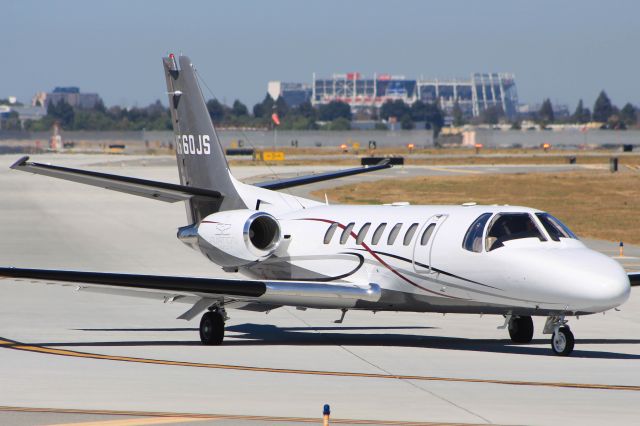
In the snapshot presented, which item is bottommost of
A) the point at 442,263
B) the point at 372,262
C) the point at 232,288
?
the point at 232,288

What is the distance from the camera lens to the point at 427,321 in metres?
24.8

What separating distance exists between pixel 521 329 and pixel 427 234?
7.96 ft

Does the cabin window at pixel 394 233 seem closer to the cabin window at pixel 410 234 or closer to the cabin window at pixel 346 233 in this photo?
the cabin window at pixel 410 234

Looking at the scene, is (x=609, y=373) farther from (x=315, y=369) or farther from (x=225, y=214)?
(x=225, y=214)

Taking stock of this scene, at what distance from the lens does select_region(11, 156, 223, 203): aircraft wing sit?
69.3 ft

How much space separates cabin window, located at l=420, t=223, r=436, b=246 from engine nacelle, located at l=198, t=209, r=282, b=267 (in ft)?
10.3

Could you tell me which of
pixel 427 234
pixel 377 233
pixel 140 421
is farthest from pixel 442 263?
pixel 140 421

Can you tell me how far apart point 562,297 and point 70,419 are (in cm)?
807

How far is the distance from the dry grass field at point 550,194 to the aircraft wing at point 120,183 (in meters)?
24.8

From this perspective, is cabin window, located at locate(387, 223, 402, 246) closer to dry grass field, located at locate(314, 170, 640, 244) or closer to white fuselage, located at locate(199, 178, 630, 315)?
white fuselage, located at locate(199, 178, 630, 315)

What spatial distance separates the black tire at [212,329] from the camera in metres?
21.0

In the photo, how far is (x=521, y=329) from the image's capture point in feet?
70.3

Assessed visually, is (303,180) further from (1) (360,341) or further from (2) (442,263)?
(2) (442,263)

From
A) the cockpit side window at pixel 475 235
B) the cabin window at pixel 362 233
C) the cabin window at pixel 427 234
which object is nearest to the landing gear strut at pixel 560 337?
the cockpit side window at pixel 475 235
